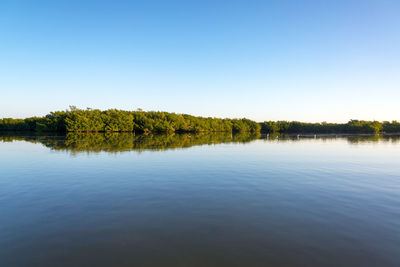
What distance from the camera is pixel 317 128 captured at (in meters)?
178

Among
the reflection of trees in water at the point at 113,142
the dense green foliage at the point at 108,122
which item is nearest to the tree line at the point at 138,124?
the dense green foliage at the point at 108,122

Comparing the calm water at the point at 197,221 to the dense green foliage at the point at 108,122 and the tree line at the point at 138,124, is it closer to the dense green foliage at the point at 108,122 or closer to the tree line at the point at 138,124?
the dense green foliage at the point at 108,122

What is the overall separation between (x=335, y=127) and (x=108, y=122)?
533 ft

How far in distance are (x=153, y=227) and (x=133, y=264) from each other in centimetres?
Answer: 224

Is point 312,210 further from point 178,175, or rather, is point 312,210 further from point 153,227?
point 178,175

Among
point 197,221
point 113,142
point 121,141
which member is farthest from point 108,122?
point 197,221

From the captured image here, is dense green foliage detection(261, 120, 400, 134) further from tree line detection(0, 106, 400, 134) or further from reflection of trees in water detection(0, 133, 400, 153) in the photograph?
reflection of trees in water detection(0, 133, 400, 153)

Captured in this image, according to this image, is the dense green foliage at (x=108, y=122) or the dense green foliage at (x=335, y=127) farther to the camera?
the dense green foliage at (x=335, y=127)

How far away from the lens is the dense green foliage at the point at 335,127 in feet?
540

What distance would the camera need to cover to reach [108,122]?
12144 cm

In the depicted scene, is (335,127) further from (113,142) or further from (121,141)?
(113,142)

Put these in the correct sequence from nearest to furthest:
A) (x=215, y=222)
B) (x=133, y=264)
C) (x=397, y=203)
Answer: (x=133, y=264) → (x=215, y=222) → (x=397, y=203)

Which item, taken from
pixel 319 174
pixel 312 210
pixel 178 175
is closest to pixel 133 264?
pixel 312 210

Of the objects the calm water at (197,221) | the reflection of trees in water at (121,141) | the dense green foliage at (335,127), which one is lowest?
the calm water at (197,221)
